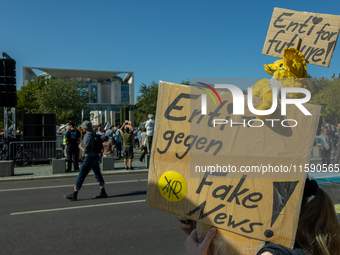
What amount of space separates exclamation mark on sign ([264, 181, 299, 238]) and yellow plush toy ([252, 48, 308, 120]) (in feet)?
0.93

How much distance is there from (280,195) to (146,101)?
1154 inches

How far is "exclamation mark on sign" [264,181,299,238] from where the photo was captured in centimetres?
112

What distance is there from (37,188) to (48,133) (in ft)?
19.0

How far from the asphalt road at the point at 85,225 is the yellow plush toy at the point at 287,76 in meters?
3.31

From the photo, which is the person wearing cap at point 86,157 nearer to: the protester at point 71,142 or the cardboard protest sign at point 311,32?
the protester at point 71,142

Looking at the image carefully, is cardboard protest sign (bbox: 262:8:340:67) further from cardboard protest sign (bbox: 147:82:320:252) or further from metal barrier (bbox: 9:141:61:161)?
metal barrier (bbox: 9:141:61:161)

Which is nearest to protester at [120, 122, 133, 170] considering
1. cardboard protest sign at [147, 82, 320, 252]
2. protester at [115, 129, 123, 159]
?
protester at [115, 129, 123, 159]

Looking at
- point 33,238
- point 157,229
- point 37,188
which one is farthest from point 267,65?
point 37,188

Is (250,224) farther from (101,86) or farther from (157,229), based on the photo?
(101,86)

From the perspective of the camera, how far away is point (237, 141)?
117cm

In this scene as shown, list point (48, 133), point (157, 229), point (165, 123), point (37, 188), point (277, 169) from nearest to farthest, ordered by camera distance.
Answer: point (277, 169), point (165, 123), point (157, 229), point (37, 188), point (48, 133)

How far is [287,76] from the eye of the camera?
116 centimetres

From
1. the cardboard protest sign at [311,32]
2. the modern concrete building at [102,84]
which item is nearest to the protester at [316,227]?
the cardboard protest sign at [311,32]

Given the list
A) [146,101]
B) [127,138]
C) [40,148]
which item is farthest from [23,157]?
[146,101]
